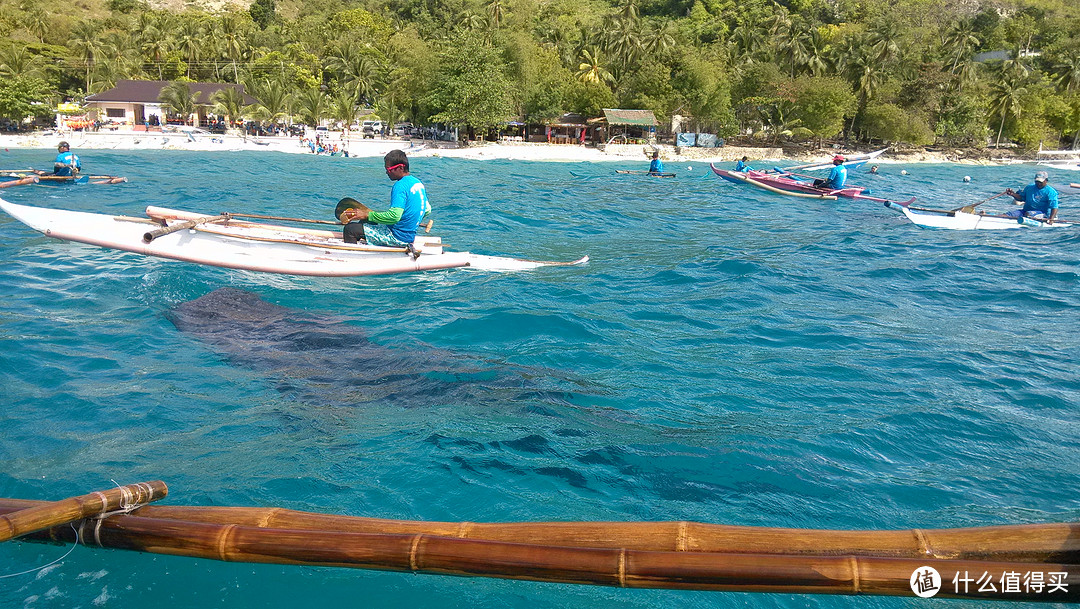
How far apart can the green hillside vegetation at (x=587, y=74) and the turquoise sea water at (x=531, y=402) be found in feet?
159

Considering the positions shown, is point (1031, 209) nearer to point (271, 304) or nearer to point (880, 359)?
point (880, 359)

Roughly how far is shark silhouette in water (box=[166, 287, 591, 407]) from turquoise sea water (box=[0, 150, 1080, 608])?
0.16ft

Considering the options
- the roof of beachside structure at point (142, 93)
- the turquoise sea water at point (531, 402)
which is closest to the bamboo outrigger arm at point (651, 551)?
the turquoise sea water at point (531, 402)

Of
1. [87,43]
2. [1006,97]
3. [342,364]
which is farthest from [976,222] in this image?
[87,43]

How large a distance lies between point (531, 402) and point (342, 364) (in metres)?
2.41

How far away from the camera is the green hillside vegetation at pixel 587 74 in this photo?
62.2 meters

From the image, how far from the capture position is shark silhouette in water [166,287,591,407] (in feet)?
→ 23.9

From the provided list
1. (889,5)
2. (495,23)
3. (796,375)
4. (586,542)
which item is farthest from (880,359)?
(889,5)

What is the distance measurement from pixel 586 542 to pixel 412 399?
4.48 m

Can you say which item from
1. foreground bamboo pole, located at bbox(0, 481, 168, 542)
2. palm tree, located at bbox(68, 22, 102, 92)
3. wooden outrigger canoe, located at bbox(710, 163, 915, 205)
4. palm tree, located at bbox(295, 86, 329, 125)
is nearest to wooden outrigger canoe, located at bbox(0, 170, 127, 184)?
foreground bamboo pole, located at bbox(0, 481, 168, 542)

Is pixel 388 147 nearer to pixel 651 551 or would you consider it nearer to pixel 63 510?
pixel 63 510

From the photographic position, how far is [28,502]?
3.37 metres

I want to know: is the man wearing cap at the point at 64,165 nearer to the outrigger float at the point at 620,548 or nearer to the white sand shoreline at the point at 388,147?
the outrigger float at the point at 620,548

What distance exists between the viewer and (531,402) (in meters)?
7.23
